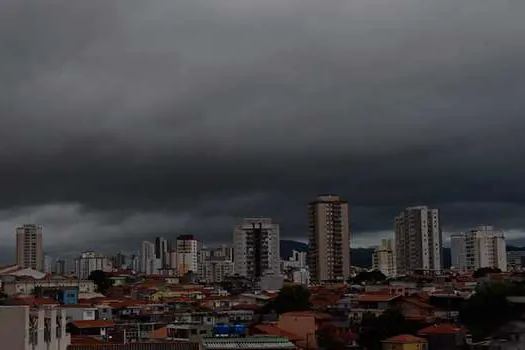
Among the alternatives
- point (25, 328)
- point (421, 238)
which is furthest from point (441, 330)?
point (421, 238)

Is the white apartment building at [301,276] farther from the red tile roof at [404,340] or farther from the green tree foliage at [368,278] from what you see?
the red tile roof at [404,340]

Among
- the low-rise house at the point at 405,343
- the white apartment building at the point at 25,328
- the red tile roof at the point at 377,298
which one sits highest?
the white apartment building at the point at 25,328

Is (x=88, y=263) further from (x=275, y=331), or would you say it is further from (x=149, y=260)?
(x=275, y=331)

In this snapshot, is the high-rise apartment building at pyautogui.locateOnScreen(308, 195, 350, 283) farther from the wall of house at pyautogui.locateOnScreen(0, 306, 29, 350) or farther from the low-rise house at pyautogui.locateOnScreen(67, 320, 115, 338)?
the wall of house at pyautogui.locateOnScreen(0, 306, 29, 350)

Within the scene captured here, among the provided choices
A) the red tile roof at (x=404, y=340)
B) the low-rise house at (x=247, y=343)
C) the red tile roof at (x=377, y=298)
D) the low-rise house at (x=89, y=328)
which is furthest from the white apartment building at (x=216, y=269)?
the low-rise house at (x=247, y=343)

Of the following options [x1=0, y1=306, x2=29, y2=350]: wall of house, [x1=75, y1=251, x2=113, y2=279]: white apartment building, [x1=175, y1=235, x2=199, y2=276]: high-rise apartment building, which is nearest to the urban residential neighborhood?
[x1=0, y1=306, x2=29, y2=350]: wall of house
